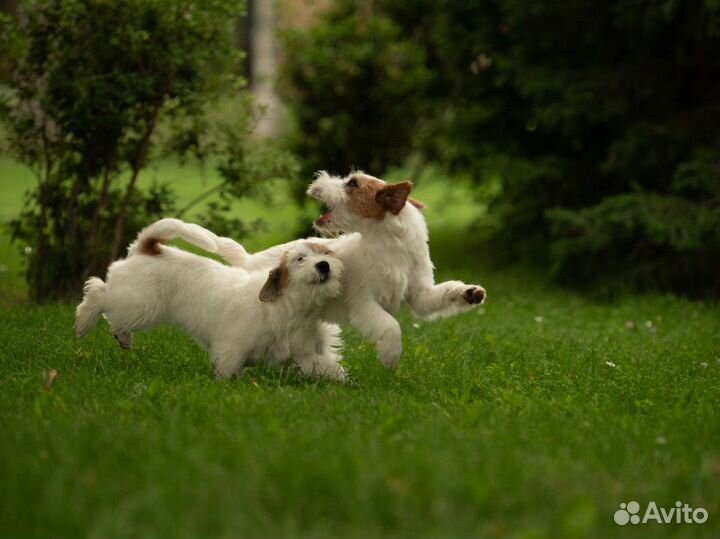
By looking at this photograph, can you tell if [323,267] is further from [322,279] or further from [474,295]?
[474,295]

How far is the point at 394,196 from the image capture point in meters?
5.77

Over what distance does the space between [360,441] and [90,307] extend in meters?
2.85

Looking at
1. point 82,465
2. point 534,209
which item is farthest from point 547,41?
point 82,465

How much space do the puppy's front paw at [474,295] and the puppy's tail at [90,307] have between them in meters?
2.34

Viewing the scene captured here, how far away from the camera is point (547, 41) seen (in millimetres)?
11445

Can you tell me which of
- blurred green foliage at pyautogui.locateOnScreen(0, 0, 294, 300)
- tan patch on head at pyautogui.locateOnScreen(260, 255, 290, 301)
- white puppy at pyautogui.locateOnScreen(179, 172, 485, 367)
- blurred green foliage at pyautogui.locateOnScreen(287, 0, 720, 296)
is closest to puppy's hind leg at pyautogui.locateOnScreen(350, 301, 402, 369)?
white puppy at pyautogui.locateOnScreen(179, 172, 485, 367)

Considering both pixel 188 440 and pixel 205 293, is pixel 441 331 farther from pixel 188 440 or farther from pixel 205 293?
pixel 188 440

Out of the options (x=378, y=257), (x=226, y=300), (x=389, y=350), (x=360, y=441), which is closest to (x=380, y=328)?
(x=389, y=350)

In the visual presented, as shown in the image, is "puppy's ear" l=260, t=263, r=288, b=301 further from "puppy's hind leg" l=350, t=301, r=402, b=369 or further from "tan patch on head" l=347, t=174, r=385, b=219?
"tan patch on head" l=347, t=174, r=385, b=219

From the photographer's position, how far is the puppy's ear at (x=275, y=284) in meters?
5.79

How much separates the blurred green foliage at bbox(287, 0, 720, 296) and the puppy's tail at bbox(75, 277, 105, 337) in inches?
216

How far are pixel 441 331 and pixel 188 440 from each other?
4.17m

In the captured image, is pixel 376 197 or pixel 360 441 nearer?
pixel 360 441

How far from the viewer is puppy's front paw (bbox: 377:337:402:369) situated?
18.7ft
